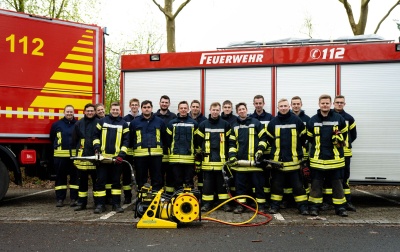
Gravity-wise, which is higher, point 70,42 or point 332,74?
point 70,42

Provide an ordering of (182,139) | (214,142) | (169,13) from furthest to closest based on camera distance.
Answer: (169,13), (182,139), (214,142)

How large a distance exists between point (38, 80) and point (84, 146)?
1472 millimetres

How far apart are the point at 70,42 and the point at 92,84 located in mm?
835

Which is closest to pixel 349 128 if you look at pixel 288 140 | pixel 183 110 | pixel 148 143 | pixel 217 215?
pixel 288 140

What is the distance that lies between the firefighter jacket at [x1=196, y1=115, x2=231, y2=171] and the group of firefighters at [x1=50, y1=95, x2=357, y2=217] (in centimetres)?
2

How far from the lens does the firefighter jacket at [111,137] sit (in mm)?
6973

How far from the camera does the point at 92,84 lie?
819 cm

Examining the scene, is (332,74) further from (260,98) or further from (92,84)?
(92,84)

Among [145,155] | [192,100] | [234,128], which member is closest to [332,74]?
[234,128]

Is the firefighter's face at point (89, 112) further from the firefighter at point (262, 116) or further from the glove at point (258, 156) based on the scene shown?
the glove at point (258, 156)

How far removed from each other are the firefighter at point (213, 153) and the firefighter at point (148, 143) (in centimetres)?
69

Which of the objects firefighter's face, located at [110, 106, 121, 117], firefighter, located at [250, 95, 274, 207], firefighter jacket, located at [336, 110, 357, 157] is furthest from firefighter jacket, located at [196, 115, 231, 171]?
firefighter jacket, located at [336, 110, 357, 157]

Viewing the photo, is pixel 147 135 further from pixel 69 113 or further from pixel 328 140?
pixel 328 140

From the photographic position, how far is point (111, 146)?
698cm
